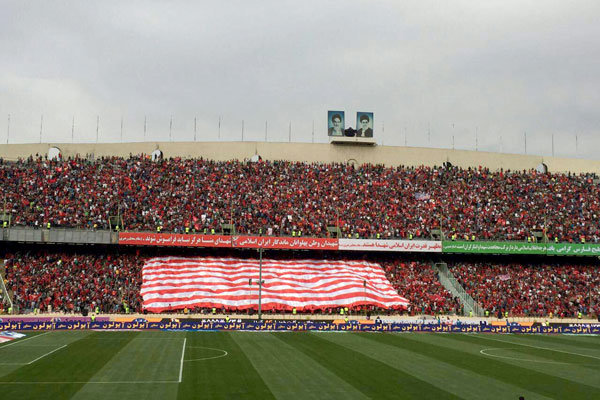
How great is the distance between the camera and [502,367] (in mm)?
31531

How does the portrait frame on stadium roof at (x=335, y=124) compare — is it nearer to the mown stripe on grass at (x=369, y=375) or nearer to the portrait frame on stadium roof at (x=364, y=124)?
the portrait frame on stadium roof at (x=364, y=124)

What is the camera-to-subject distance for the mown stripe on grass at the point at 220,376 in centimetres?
2314

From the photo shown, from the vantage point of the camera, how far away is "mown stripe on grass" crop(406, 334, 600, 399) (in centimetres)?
2553

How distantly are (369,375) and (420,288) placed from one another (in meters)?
41.6

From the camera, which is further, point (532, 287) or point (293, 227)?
point (293, 227)

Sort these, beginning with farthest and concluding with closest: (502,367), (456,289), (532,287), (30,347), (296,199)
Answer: (296,199) < (532,287) < (456,289) < (30,347) < (502,367)

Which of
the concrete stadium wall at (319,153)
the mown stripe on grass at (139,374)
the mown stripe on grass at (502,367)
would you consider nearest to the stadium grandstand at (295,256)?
the concrete stadium wall at (319,153)

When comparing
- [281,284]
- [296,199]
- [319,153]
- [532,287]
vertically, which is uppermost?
[319,153]

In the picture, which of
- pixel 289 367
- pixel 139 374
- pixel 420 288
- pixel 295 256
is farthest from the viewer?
pixel 295 256

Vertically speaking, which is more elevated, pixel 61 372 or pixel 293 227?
pixel 293 227

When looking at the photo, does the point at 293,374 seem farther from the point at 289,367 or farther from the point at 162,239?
the point at 162,239

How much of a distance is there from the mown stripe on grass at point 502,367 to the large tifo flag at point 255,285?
2049cm

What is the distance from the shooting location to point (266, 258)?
238 ft

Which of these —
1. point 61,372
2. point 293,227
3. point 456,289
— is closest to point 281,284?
point 293,227
